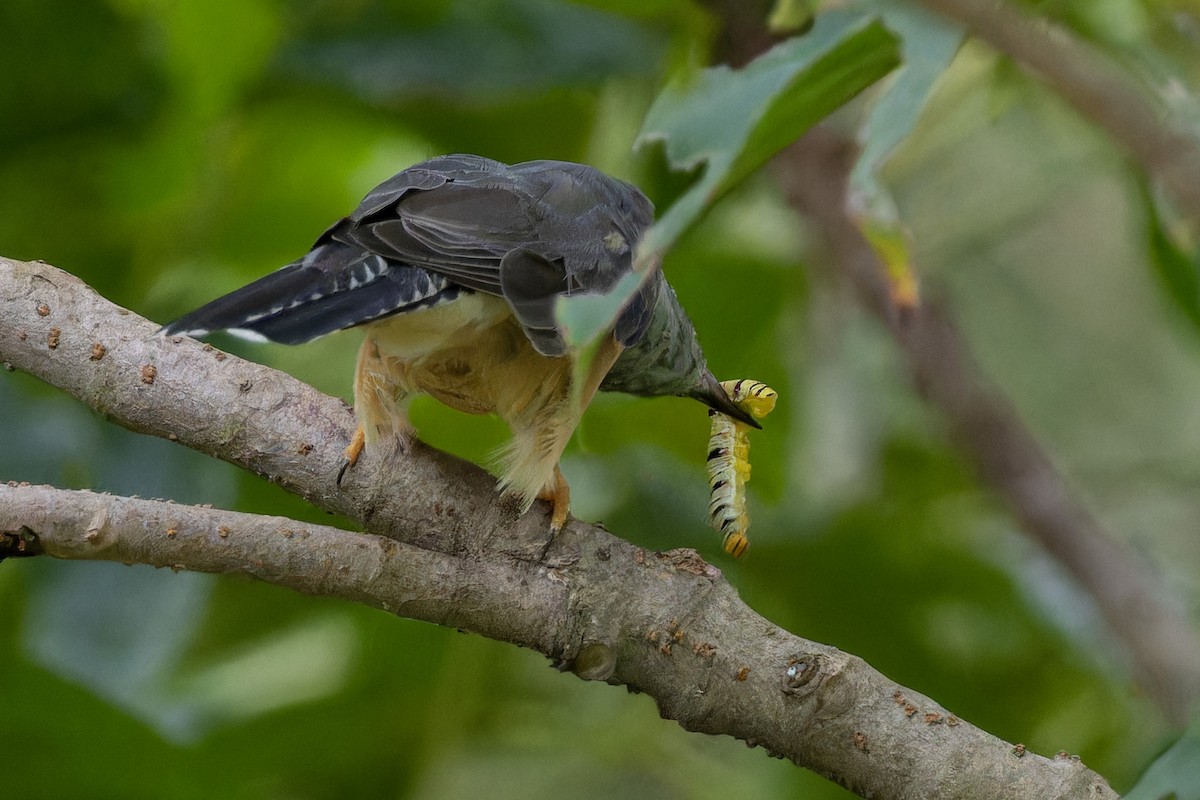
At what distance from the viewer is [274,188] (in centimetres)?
273

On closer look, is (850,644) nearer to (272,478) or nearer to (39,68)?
(272,478)

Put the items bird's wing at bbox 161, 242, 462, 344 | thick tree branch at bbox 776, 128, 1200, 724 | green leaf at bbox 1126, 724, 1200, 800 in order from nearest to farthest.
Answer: green leaf at bbox 1126, 724, 1200, 800 < bird's wing at bbox 161, 242, 462, 344 < thick tree branch at bbox 776, 128, 1200, 724

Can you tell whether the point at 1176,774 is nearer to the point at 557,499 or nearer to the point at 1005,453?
the point at 557,499

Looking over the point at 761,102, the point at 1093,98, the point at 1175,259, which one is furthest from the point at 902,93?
the point at 1175,259

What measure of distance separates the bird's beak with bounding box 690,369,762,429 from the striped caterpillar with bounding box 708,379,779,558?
1.0 inches

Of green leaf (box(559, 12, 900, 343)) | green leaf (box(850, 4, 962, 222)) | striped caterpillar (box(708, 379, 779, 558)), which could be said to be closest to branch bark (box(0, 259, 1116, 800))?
striped caterpillar (box(708, 379, 779, 558))

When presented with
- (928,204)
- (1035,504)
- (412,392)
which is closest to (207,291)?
(412,392)

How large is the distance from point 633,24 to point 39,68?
4.32 ft

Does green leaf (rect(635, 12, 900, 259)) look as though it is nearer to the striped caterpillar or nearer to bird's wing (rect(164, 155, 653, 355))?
bird's wing (rect(164, 155, 653, 355))

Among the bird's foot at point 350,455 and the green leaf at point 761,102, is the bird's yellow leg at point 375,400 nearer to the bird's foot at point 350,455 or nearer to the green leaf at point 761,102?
the bird's foot at point 350,455

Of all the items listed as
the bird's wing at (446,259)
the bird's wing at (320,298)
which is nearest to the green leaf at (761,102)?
the bird's wing at (446,259)

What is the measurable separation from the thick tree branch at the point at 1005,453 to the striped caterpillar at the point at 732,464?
0.35 m

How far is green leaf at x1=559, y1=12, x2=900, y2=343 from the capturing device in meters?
1.04

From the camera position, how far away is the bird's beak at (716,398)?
6.72 feet
